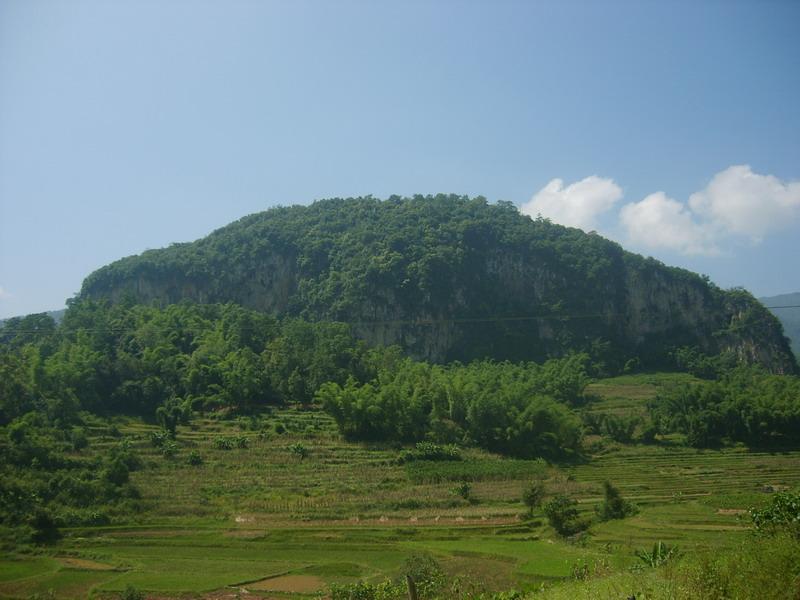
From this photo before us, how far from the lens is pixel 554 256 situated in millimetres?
102688

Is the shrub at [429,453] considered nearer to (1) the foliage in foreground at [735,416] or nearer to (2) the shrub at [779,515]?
(1) the foliage in foreground at [735,416]

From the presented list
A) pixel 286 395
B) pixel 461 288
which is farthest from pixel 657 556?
pixel 461 288

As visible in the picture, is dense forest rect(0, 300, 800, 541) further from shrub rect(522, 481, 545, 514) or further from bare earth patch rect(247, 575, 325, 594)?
shrub rect(522, 481, 545, 514)

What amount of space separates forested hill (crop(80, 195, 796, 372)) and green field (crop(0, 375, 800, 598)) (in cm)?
4329

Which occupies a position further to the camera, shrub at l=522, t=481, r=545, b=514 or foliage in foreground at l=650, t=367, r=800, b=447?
foliage in foreground at l=650, t=367, r=800, b=447

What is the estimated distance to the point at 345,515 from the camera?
95.2 ft

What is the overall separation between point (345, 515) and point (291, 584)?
9124mm

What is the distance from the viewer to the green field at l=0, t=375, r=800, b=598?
20.4 metres

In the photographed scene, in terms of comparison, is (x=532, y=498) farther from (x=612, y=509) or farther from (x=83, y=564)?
(x=83, y=564)

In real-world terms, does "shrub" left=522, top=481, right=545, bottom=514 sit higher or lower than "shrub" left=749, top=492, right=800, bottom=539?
lower

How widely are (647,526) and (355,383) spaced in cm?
2942

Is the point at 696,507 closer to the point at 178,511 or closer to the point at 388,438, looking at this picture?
the point at 388,438

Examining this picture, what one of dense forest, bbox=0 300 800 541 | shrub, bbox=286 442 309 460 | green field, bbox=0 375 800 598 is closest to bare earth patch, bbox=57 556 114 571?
green field, bbox=0 375 800 598

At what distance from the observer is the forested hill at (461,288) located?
89688mm
